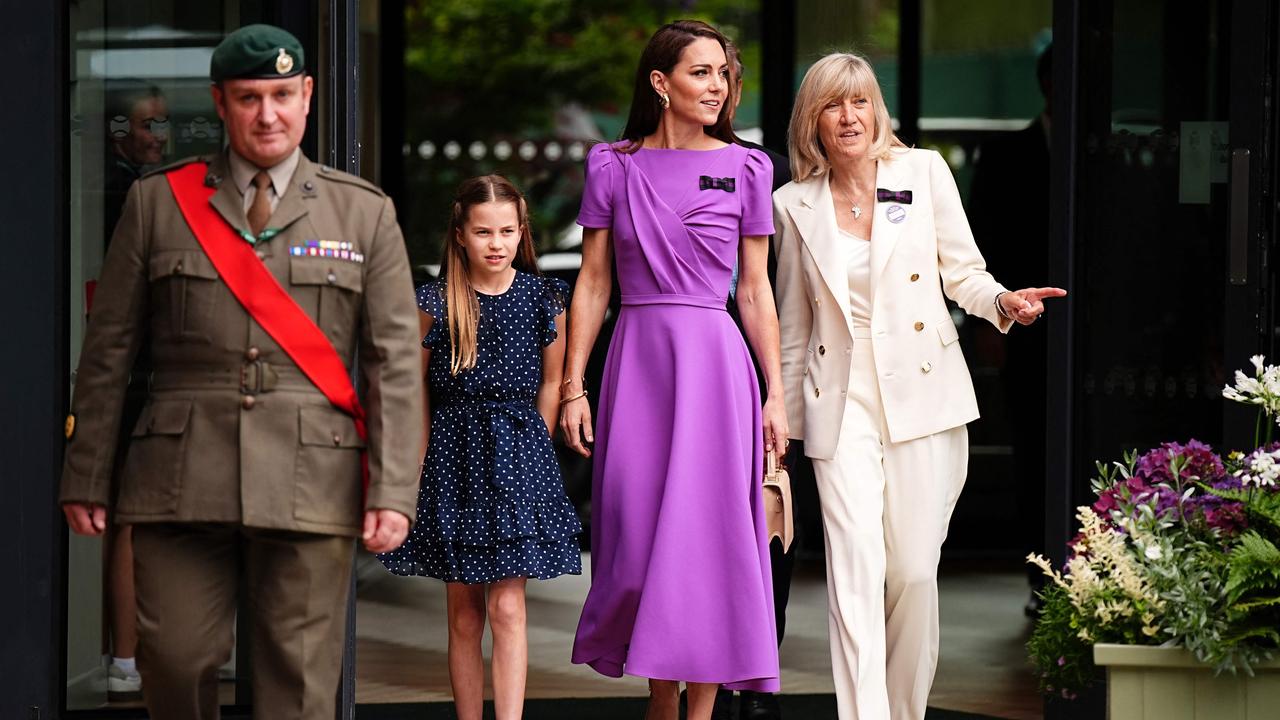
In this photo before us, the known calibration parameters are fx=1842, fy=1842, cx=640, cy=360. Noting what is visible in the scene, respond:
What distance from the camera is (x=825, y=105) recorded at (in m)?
5.01

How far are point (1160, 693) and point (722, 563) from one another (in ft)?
4.08

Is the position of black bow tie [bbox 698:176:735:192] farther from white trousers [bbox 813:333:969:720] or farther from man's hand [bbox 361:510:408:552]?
man's hand [bbox 361:510:408:552]

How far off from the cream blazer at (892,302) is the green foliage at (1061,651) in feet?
2.19

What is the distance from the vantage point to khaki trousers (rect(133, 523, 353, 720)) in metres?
3.71

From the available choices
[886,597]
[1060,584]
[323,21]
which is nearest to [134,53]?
[323,21]

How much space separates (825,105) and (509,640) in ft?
5.49

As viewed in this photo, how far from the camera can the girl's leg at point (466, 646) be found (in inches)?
196

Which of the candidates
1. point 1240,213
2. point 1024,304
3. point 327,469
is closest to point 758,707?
point 1024,304

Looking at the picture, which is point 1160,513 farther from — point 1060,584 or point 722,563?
point 722,563

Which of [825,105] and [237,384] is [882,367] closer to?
[825,105]

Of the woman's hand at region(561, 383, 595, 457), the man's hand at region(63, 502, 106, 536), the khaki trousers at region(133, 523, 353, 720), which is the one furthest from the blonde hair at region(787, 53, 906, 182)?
the man's hand at region(63, 502, 106, 536)

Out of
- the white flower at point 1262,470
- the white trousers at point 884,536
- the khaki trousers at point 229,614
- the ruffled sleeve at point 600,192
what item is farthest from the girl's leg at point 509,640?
the white flower at point 1262,470

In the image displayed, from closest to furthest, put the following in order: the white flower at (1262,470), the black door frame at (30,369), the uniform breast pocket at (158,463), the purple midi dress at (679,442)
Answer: the uniform breast pocket at (158,463)
the white flower at (1262,470)
the purple midi dress at (679,442)
the black door frame at (30,369)

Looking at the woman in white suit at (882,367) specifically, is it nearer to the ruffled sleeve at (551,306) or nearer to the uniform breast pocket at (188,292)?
the ruffled sleeve at (551,306)
